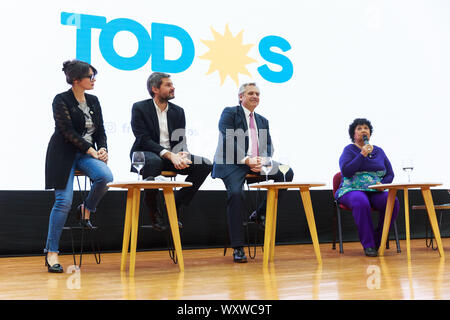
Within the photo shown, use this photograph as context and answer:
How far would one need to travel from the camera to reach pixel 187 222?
4.46 m

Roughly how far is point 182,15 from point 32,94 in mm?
1471

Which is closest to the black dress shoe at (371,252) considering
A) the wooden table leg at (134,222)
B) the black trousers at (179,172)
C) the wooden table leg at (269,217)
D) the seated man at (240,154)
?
the seated man at (240,154)

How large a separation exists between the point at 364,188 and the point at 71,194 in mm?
2112

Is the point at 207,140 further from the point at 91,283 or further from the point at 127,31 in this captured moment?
the point at 91,283

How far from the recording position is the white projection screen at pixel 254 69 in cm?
396

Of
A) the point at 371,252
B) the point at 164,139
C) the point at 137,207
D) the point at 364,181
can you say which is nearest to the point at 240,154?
the point at 164,139

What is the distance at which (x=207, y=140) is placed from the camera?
4.49 metres

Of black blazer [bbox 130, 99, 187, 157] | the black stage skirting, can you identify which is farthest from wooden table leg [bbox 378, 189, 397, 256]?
black blazer [bbox 130, 99, 187, 157]

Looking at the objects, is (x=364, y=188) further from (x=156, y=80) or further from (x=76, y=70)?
(x=76, y=70)

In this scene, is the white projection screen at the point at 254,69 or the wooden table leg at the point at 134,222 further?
the white projection screen at the point at 254,69

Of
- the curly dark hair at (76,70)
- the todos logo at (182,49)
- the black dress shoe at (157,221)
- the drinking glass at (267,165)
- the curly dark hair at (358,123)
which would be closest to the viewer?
the curly dark hair at (76,70)

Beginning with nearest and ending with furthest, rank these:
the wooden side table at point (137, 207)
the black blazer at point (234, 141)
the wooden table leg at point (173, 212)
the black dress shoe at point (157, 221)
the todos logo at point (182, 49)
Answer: the wooden side table at point (137, 207) < the wooden table leg at point (173, 212) < the black dress shoe at point (157, 221) < the black blazer at point (234, 141) < the todos logo at point (182, 49)

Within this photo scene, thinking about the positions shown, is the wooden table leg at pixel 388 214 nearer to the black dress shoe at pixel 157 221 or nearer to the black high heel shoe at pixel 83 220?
the black dress shoe at pixel 157 221
